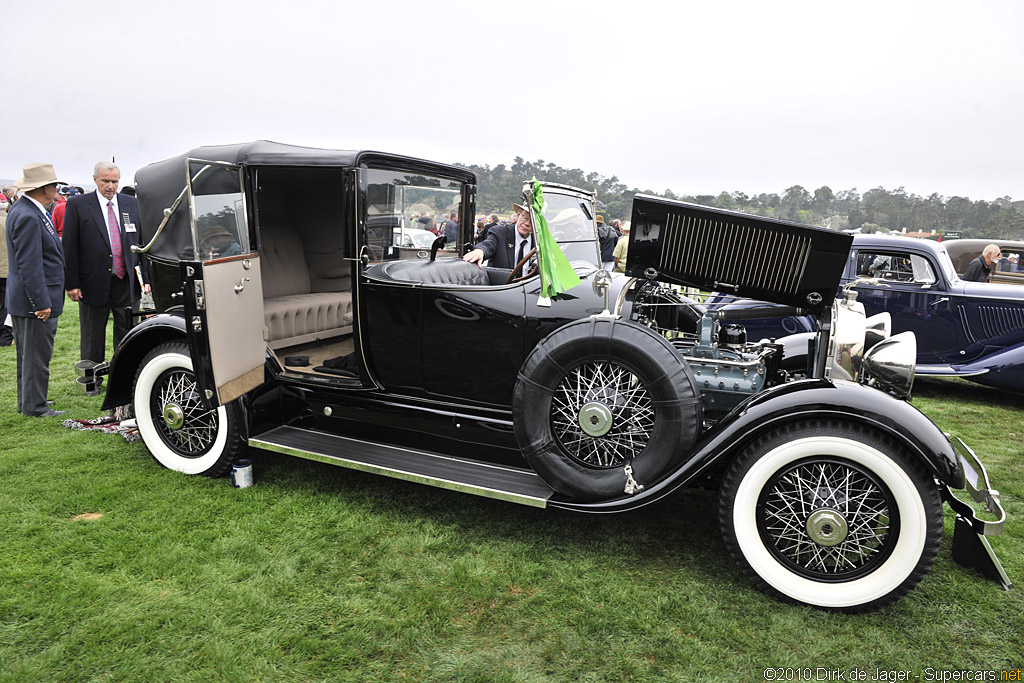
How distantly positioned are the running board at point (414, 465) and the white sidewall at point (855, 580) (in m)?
0.94

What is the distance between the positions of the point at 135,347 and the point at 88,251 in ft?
6.05

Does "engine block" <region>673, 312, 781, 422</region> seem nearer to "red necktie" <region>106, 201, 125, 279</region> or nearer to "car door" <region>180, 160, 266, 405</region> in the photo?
"car door" <region>180, 160, 266, 405</region>

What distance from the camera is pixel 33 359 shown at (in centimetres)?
504

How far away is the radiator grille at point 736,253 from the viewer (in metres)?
2.98

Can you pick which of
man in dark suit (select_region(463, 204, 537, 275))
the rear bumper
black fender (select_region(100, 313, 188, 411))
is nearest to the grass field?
the rear bumper

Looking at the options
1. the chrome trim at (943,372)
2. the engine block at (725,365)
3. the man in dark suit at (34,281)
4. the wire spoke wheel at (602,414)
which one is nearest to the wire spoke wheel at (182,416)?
the man in dark suit at (34,281)

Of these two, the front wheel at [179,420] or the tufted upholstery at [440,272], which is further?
the front wheel at [179,420]

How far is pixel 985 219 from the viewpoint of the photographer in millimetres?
20531

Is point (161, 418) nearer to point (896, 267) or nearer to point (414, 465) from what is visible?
point (414, 465)

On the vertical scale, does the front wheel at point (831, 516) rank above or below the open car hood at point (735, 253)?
below

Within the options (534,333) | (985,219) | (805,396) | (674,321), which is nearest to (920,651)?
(805,396)

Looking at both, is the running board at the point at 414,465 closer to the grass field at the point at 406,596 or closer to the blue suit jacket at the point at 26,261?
the grass field at the point at 406,596

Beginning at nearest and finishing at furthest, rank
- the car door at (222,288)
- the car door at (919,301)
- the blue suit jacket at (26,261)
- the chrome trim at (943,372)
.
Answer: the car door at (222,288), the blue suit jacket at (26,261), the chrome trim at (943,372), the car door at (919,301)

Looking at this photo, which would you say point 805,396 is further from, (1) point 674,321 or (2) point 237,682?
(2) point 237,682
